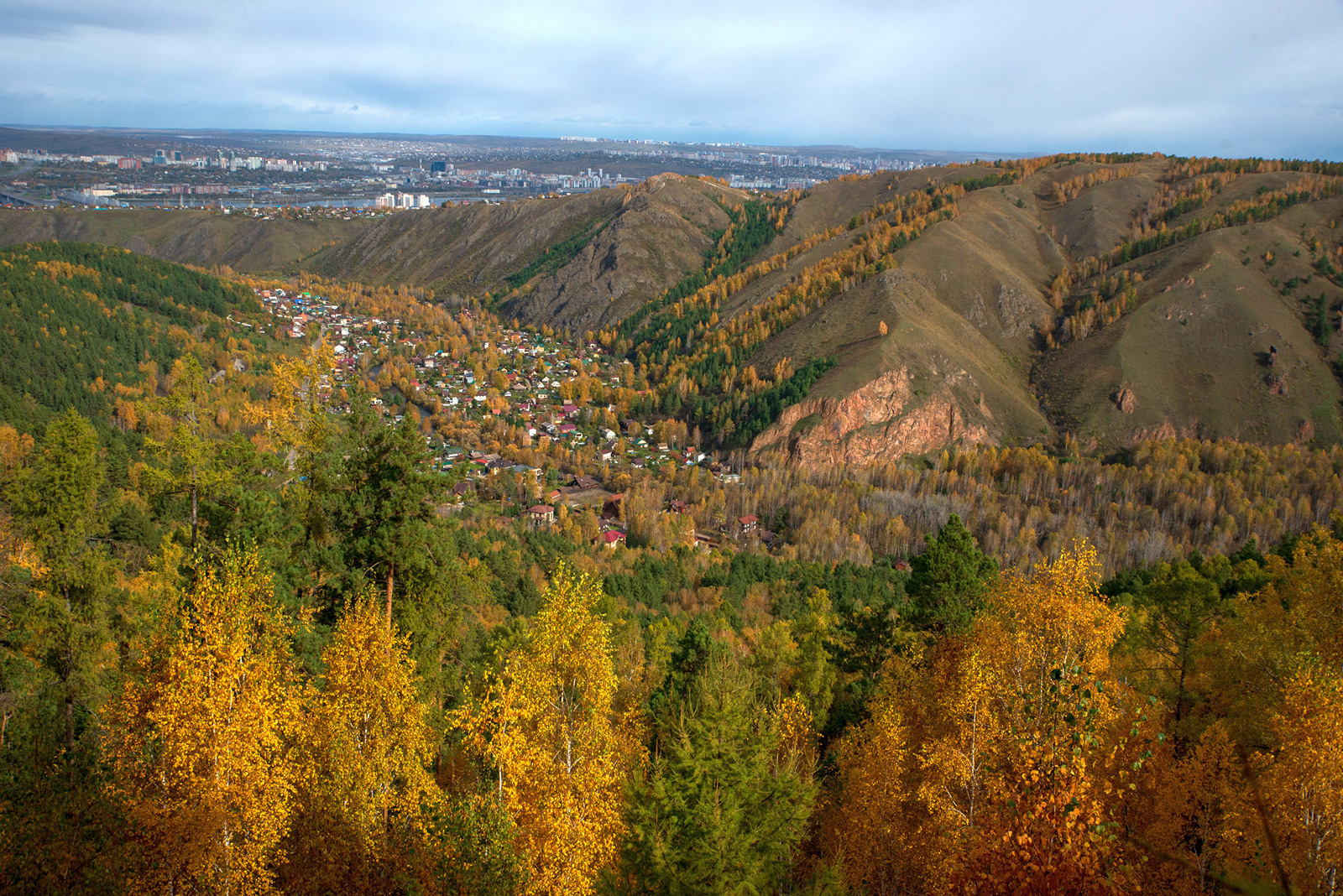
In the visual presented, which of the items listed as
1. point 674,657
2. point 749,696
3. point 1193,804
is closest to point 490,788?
point 749,696

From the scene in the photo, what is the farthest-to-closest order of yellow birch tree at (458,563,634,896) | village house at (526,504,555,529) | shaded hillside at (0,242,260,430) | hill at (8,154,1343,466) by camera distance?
hill at (8,154,1343,466) < shaded hillside at (0,242,260,430) < village house at (526,504,555,529) < yellow birch tree at (458,563,634,896)

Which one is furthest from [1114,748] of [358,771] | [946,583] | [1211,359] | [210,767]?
[1211,359]

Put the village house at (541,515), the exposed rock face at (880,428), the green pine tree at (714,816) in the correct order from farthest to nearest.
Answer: the exposed rock face at (880,428) < the village house at (541,515) < the green pine tree at (714,816)

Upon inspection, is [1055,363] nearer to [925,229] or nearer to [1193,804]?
[925,229]

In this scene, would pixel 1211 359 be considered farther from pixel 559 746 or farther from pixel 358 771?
pixel 358 771

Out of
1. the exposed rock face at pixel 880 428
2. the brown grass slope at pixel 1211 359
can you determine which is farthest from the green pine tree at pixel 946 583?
the brown grass slope at pixel 1211 359

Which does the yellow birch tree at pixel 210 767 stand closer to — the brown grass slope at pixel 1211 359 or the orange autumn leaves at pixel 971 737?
the orange autumn leaves at pixel 971 737

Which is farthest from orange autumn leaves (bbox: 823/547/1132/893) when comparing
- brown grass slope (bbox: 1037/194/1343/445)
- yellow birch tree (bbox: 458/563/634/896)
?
brown grass slope (bbox: 1037/194/1343/445)

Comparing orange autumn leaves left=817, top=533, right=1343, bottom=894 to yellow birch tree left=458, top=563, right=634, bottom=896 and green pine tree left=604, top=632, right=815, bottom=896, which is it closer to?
green pine tree left=604, top=632, right=815, bottom=896
